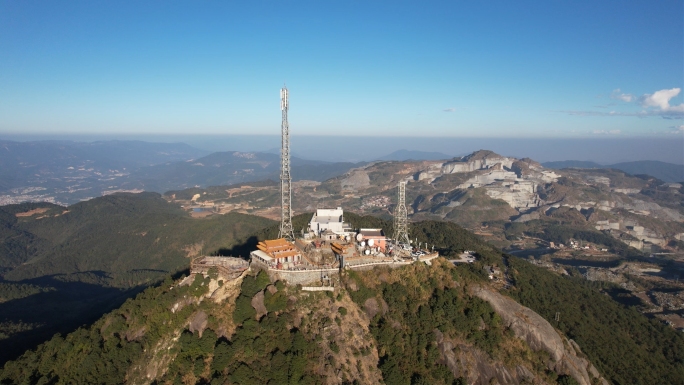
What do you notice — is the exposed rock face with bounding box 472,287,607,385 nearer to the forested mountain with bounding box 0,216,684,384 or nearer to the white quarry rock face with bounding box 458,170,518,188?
the forested mountain with bounding box 0,216,684,384

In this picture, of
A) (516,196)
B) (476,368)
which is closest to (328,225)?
(476,368)

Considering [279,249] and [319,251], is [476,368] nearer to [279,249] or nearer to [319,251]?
[319,251]

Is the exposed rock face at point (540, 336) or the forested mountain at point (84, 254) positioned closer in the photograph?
the exposed rock face at point (540, 336)

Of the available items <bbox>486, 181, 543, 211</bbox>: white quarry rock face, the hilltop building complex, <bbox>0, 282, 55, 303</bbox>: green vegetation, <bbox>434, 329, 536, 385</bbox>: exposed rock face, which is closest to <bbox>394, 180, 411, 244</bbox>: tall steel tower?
the hilltop building complex

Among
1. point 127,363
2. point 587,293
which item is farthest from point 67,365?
point 587,293

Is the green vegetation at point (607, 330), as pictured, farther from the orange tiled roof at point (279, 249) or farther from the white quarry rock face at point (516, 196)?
the white quarry rock face at point (516, 196)

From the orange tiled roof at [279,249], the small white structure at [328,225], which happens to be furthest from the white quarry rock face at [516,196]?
the orange tiled roof at [279,249]
